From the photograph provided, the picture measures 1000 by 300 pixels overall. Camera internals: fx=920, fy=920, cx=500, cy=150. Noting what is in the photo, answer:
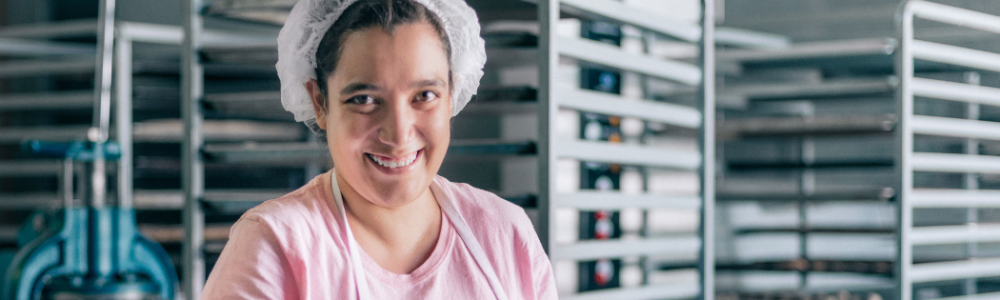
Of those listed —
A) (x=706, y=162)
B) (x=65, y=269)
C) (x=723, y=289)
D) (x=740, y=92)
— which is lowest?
(x=723, y=289)

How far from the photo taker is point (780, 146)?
4402 mm

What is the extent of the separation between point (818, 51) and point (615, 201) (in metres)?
1.68

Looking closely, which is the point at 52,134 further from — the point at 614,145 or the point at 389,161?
the point at 389,161

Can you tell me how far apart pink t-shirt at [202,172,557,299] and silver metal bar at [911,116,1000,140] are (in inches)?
63.7

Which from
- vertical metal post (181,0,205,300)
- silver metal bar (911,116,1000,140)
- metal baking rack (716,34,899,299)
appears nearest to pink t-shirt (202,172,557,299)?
vertical metal post (181,0,205,300)

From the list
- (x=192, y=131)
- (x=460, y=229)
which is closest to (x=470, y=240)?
(x=460, y=229)

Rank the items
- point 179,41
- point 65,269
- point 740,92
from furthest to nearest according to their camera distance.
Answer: point 740,92 < point 179,41 < point 65,269

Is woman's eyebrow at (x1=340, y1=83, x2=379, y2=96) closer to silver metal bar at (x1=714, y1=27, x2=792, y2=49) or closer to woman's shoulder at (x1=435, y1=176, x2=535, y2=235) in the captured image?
woman's shoulder at (x1=435, y1=176, x2=535, y2=235)

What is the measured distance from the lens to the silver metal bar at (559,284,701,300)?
190cm

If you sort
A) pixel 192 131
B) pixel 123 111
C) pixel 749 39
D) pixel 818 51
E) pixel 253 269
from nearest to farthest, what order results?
1. pixel 253 269
2. pixel 192 131
3. pixel 123 111
4. pixel 818 51
5. pixel 749 39

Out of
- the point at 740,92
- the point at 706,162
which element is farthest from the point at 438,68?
the point at 740,92

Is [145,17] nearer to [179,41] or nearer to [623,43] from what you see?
[179,41]

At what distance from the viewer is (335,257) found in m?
1.08

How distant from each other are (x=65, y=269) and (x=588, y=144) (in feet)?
5.46
